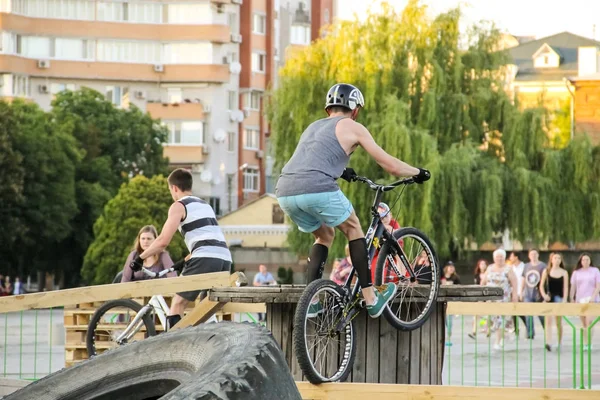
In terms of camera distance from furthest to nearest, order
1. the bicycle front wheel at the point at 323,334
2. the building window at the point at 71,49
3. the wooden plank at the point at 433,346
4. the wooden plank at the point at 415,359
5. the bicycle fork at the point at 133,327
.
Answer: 1. the building window at the point at 71,49
2. the bicycle fork at the point at 133,327
3. the wooden plank at the point at 433,346
4. the wooden plank at the point at 415,359
5. the bicycle front wheel at the point at 323,334

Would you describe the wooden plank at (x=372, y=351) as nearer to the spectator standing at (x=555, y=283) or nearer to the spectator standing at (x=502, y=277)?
the spectator standing at (x=502, y=277)

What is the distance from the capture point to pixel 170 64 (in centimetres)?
10725

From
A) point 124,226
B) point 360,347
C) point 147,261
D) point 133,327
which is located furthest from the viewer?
point 124,226

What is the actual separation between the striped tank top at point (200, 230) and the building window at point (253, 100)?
9862cm

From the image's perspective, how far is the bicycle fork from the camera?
1532 centimetres

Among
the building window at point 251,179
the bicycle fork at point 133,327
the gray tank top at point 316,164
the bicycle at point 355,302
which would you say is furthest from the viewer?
the building window at point 251,179

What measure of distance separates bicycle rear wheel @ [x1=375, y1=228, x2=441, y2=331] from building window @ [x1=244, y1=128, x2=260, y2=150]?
101 m

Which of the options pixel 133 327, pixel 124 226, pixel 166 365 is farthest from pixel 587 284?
pixel 124 226

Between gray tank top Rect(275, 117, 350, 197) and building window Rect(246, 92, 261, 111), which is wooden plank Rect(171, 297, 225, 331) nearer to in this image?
gray tank top Rect(275, 117, 350, 197)

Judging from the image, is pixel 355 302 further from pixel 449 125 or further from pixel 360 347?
pixel 449 125

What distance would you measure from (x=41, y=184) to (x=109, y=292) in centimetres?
6587

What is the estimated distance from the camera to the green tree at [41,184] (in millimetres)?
75438

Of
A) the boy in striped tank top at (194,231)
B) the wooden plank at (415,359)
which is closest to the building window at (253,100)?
the boy in striped tank top at (194,231)

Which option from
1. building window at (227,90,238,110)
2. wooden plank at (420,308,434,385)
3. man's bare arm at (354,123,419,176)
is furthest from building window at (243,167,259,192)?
man's bare arm at (354,123,419,176)
